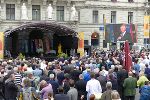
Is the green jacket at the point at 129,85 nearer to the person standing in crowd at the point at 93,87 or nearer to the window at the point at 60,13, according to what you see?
the person standing in crowd at the point at 93,87

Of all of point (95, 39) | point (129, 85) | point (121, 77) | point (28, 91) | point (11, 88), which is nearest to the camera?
point (28, 91)

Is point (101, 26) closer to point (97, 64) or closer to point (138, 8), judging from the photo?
point (138, 8)

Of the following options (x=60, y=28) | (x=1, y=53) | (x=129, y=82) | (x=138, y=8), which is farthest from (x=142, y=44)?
(x=129, y=82)

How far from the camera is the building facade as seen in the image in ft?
182

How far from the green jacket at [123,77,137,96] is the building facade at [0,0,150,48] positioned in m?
34.3

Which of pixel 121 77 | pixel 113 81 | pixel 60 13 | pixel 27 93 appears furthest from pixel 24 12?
pixel 27 93

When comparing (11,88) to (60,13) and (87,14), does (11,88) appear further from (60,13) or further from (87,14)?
(87,14)

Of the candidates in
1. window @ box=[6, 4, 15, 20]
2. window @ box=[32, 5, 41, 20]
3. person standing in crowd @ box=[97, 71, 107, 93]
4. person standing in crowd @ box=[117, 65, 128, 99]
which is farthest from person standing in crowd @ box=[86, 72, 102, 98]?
window @ box=[32, 5, 41, 20]

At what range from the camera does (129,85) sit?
2127cm

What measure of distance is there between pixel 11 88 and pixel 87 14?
4511 cm

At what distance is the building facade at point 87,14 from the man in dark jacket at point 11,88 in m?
35.0

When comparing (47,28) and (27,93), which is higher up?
(47,28)

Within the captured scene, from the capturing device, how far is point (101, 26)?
211 feet

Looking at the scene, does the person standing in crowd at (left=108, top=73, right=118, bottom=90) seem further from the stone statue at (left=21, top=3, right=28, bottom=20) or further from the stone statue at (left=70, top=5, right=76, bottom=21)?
the stone statue at (left=70, top=5, right=76, bottom=21)
